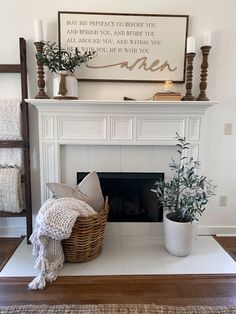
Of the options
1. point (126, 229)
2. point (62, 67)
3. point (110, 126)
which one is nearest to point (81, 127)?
point (110, 126)

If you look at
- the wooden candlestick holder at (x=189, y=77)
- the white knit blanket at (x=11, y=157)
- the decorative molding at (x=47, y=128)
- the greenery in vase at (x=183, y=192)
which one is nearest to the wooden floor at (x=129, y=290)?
the greenery in vase at (x=183, y=192)

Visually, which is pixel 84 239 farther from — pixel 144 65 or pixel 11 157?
pixel 144 65

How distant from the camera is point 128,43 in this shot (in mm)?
2275

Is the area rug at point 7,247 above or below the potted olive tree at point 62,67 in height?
below

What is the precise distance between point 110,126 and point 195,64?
0.94m

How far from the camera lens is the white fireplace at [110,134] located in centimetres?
225

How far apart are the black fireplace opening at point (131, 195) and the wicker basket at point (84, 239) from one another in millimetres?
393

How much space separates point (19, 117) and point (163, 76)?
4.25ft

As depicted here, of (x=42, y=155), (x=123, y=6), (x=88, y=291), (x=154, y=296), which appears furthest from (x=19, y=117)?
(x=154, y=296)

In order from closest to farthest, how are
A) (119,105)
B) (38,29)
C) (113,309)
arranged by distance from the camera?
(113,309) < (38,29) < (119,105)

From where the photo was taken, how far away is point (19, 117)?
7.41 ft

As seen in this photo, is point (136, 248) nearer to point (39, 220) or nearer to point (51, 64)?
point (39, 220)

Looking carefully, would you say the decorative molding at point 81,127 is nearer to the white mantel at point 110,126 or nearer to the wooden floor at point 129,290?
the white mantel at point 110,126

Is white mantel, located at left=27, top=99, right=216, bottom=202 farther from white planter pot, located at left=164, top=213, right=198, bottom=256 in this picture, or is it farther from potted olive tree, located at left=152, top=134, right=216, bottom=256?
white planter pot, located at left=164, top=213, right=198, bottom=256
